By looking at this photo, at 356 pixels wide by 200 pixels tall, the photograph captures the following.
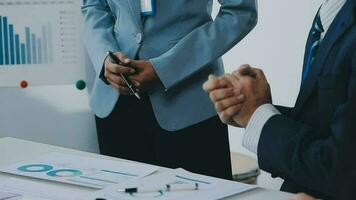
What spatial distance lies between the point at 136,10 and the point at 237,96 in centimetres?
71

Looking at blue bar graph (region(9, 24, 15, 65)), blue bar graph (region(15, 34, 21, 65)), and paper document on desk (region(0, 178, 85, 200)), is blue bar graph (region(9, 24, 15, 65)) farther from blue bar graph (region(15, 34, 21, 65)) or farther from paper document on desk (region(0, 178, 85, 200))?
paper document on desk (region(0, 178, 85, 200))

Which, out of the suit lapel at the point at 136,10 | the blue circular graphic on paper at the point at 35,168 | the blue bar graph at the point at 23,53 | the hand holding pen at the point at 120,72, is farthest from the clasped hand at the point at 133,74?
the blue bar graph at the point at 23,53

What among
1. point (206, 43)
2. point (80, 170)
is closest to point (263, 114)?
point (80, 170)

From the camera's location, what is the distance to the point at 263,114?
1265 millimetres

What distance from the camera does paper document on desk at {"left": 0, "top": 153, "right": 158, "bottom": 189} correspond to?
4.46 ft

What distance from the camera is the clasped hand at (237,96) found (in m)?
1.34

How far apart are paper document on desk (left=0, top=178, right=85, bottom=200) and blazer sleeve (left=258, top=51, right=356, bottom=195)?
0.42 m

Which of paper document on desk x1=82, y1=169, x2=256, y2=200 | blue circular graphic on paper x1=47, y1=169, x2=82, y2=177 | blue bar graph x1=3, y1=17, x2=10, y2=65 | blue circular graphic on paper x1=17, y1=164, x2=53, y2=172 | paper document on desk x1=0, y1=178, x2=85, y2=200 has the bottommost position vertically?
paper document on desk x1=82, y1=169, x2=256, y2=200

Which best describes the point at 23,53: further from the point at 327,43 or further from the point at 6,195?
the point at 327,43

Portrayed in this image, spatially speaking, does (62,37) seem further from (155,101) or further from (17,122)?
(155,101)

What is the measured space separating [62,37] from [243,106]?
1243 mm

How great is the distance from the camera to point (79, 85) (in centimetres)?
239

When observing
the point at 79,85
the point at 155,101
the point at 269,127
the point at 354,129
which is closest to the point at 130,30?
the point at 155,101

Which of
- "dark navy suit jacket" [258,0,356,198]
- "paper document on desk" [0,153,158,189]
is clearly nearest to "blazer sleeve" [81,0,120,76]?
"paper document on desk" [0,153,158,189]
